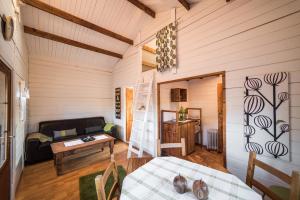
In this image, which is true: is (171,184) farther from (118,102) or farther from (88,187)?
(118,102)

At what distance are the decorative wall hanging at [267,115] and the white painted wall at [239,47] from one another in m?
0.07

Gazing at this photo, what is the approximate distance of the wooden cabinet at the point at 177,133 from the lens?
11.1 ft

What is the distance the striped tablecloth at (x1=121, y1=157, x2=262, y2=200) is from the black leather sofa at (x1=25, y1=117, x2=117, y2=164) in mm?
3269

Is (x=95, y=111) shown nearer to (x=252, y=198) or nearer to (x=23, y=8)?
(x=23, y=8)

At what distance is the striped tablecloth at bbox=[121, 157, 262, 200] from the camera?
1077 mm

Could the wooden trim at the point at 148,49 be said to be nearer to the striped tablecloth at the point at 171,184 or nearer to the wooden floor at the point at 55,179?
the wooden floor at the point at 55,179

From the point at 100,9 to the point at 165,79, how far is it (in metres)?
2.26

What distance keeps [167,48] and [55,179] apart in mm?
3732

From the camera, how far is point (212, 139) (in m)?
3.90

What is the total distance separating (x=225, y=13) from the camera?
221 centimetres

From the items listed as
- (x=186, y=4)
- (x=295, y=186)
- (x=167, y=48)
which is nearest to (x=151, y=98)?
(x=167, y=48)

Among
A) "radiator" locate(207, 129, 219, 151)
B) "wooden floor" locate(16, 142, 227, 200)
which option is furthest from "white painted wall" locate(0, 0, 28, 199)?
"radiator" locate(207, 129, 219, 151)

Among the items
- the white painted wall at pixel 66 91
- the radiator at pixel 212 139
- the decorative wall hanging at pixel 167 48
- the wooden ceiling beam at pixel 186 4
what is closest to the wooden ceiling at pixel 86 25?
the wooden ceiling beam at pixel 186 4

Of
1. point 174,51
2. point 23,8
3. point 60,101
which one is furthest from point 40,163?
point 174,51
